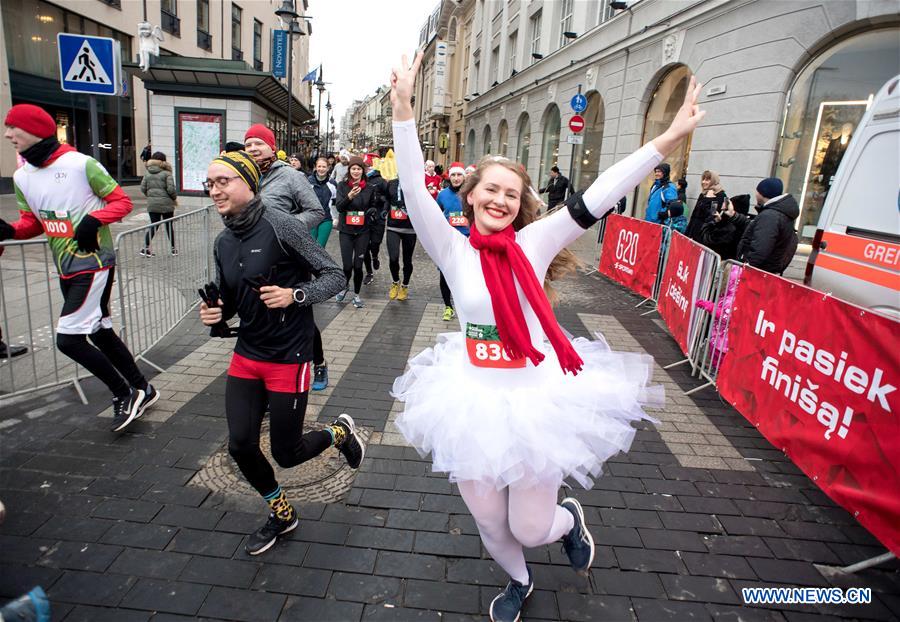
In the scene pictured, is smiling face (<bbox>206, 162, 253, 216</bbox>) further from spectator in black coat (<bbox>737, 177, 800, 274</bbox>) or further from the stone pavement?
spectator in black coat (<bbox>737, 177, 800, 274</bbox>)

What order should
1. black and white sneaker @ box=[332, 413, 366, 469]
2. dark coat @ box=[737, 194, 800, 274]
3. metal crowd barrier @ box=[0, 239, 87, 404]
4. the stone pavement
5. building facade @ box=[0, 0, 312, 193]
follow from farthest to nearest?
building facade @ box=[0, 0, 312, 193] < dark coat @ box=[737, 194, 800, 274] < metal crowd barrier @ box=[0, 239, 87, 404] < black and white sneaker @ box=[332, 413, 366, 469] < the stone pavement

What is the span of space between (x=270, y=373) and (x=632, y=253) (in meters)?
8.16

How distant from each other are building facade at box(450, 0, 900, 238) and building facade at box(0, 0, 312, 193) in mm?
10248

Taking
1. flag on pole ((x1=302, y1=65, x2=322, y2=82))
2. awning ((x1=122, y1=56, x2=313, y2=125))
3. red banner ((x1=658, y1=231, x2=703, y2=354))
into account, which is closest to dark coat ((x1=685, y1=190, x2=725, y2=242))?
red banner ((x1=658, y1=231, x2=703, y2=354))

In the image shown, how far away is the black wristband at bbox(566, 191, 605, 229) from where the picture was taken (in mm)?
2365

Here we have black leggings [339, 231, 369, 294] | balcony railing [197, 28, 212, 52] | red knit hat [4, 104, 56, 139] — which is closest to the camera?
red knit hat [4, 104, 56, 139]

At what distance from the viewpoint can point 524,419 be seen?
2.26 meters

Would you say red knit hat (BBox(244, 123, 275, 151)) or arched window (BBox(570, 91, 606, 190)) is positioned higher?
arched window (BBox(570, 91, 606, 190))

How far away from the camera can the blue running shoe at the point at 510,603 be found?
248cm

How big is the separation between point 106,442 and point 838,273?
5993 mm

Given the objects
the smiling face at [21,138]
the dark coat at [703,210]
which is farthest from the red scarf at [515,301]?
the dark coat at [703,210]

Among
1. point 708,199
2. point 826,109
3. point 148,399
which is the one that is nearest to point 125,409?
point 148,399

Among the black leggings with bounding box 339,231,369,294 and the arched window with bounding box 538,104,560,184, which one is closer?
the black leggings with bounding box 339,231,369,294

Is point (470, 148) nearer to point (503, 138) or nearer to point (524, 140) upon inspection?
point (503, 138)
